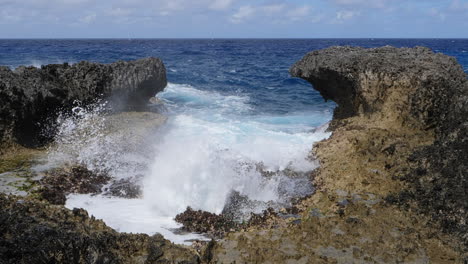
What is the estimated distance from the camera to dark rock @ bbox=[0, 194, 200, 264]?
4797mm

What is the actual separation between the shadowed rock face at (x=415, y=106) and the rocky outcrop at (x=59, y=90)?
21.2 feet

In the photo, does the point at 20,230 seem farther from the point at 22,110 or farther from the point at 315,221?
the point at 22,110

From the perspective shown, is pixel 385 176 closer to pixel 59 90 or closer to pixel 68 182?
pixel 68 182

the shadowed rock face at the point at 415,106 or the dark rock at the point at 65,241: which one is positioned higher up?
the shadowed rock face at the point at 415,106

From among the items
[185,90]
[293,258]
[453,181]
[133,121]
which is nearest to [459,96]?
[453,181]

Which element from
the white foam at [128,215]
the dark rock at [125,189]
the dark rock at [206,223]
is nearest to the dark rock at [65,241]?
the white foam at [128,215]

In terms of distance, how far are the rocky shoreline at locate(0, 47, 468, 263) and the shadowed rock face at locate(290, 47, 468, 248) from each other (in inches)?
1.1

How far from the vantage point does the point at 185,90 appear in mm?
26641

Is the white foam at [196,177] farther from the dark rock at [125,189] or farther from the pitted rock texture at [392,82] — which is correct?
the pitted rock texture at [392,82]

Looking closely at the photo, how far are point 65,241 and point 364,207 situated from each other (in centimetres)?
503

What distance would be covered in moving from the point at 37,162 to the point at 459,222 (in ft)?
31.9

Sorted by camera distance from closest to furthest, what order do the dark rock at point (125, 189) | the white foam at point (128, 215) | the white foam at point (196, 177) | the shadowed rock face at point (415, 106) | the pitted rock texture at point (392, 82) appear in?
the shadowed rock face at point (415, 106), the white foam at point (128, 215), the white foam at point (196, 177), the dark rock at point (125, 189), the pitted rock texture at point (392, 82)

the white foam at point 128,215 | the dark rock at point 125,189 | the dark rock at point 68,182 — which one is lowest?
the white foam at point 128,215

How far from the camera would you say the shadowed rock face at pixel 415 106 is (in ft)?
24.2
